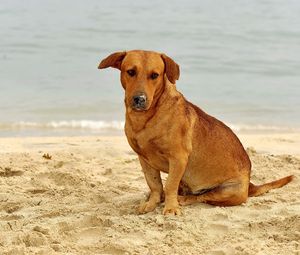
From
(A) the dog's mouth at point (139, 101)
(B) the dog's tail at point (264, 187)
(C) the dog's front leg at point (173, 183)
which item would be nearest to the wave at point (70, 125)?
(B) the dog's tail at point (264, 187)

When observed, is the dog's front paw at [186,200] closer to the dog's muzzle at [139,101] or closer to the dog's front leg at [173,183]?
the dog's front leg at [173,183]

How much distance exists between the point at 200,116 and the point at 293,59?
9.44m

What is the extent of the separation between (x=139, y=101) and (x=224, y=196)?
3.45 feet

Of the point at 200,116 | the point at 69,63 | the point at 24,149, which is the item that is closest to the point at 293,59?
the point at 69,63

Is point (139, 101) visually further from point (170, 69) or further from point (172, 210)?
point (172, 210)

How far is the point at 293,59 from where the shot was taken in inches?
574

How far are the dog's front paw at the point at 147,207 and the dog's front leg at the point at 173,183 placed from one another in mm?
195

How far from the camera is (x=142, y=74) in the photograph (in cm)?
496

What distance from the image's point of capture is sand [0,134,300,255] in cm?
463

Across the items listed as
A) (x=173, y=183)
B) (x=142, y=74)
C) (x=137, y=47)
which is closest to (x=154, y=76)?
(x=142, y=74)

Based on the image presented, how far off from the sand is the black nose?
77cm

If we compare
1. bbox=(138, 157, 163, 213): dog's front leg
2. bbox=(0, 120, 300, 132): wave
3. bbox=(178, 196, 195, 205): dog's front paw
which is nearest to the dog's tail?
bbox=(178, 196, 195, 205): dog's front paw

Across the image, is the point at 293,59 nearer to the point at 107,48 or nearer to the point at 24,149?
the point at 107,48

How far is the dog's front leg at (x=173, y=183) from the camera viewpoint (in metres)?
5.18
